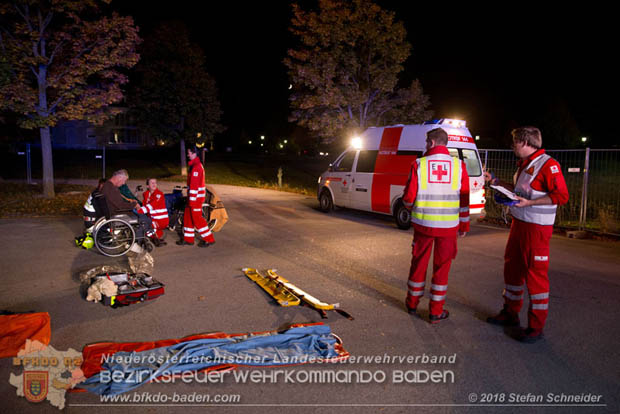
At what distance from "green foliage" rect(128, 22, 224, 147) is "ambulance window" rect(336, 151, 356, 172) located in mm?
13769

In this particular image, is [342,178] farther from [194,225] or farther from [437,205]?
[437,205]

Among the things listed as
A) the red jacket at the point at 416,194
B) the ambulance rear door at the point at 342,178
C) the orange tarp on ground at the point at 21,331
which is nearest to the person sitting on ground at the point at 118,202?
the orange tarp on ground at the point at 21,331

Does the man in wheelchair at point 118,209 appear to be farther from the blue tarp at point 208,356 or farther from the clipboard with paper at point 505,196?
the clipboard with paper at point 505,196

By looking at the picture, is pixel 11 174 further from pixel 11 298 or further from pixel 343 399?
pixel 343 399

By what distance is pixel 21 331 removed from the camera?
4.05 metres

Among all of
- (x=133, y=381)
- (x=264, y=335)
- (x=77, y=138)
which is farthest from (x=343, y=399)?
(x=77, y=138)

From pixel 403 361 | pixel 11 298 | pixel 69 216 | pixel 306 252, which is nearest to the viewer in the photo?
pixel 403 361

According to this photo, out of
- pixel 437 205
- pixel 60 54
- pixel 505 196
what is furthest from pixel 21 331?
pixel 60 54

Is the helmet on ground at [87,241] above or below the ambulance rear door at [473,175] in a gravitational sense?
below

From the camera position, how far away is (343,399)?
10.4ft

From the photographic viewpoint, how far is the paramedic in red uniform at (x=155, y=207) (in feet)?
26.6

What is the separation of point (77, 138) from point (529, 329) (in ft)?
191

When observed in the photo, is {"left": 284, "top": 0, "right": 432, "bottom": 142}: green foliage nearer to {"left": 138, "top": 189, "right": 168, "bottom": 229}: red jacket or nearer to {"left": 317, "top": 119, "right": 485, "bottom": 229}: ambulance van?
{"left": 317, "top": 119, "right": 485, "bottom": 229}: ambulance van

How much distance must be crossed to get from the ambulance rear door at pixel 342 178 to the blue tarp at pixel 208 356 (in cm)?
785
